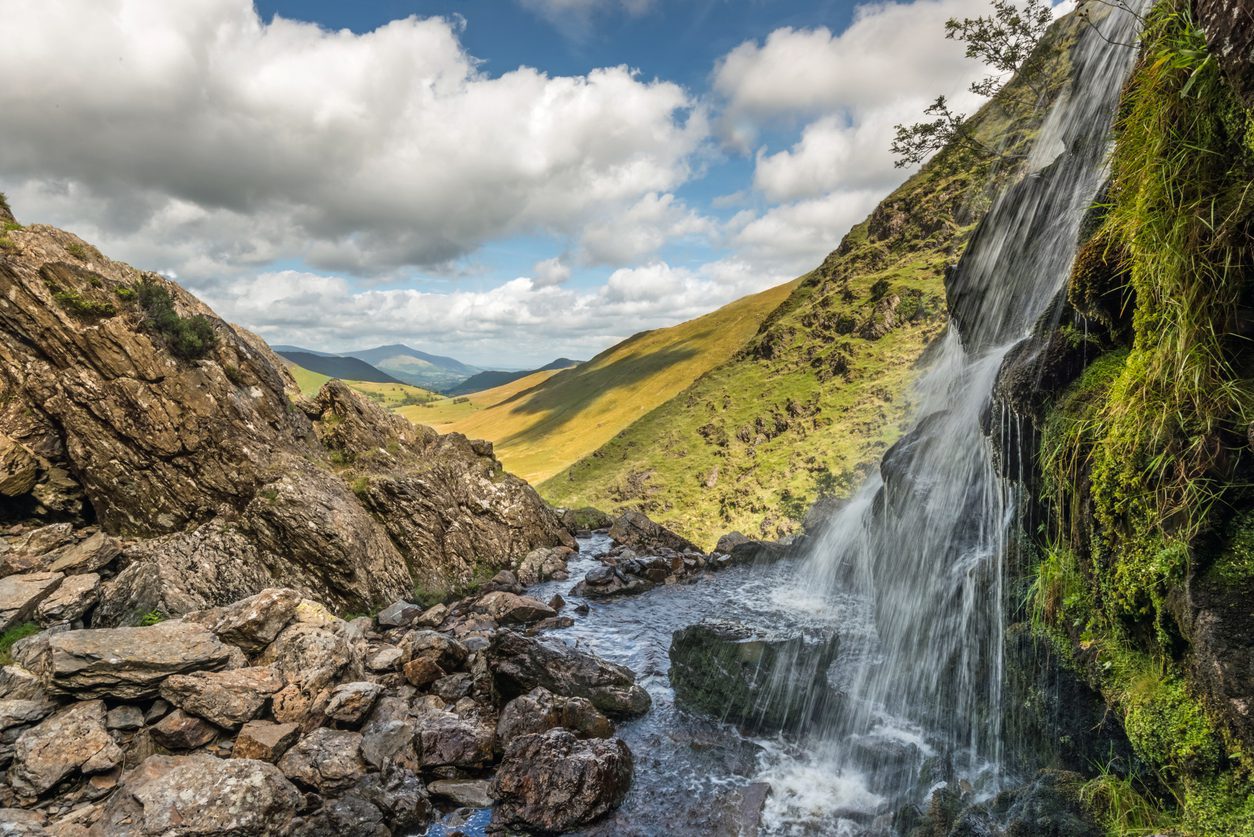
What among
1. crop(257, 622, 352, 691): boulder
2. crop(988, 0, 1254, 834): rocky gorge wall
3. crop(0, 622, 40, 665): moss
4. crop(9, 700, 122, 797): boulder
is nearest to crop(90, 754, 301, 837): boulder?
crop(9, 700, 122, 797): boulder

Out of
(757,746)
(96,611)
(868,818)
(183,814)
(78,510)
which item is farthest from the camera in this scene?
(78,510)

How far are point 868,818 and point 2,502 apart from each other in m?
36.7

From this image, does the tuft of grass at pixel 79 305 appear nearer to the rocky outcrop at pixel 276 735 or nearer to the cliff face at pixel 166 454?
the cliff face at pixel 166 454

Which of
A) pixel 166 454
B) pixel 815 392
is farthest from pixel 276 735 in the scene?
pixel 815 392

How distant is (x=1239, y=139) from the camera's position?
20.6 ft

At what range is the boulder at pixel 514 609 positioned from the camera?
27.7 meters

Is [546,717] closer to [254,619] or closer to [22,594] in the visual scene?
[254,619]

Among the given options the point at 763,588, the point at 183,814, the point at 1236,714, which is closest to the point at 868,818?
the point at 1236,714

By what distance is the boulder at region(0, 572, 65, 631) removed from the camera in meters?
17.8

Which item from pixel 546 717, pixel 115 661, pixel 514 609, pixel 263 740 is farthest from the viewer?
pixel 514 609

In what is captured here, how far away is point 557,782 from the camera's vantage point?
44.6 feet

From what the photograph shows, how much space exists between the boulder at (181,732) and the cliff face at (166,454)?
9230 millimetres

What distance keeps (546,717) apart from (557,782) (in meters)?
2.50

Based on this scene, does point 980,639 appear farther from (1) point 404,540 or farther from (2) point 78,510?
(2) point 78,510
